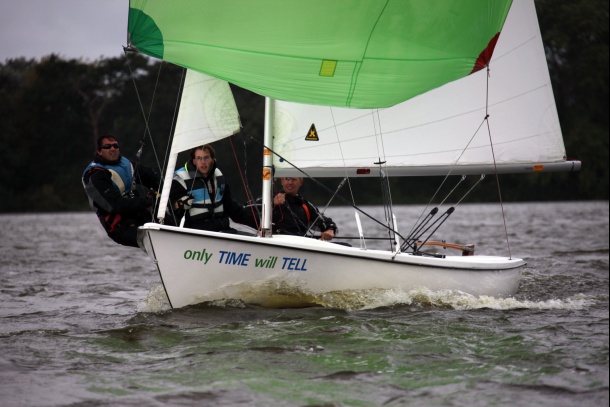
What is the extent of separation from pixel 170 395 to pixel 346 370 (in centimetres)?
101

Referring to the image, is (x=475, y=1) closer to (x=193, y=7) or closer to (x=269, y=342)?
(x=193, y=7)

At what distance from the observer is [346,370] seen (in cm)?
522

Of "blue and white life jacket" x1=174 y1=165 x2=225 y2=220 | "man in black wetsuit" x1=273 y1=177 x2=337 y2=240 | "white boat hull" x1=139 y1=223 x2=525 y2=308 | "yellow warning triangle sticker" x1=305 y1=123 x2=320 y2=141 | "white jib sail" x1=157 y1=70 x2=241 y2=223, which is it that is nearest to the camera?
"white boat hull" x1=139 y1=223 x2=525 y2=308

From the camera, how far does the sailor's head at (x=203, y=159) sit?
7363 mm

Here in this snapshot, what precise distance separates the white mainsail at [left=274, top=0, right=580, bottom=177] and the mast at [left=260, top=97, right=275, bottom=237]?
0.38ft

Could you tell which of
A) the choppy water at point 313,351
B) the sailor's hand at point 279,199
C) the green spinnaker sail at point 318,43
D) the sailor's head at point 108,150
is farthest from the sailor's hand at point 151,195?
the green spinnaker sail at point 318,43

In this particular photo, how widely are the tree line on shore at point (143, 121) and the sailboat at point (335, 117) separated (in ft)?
97.3

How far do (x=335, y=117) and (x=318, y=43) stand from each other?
1.00 m

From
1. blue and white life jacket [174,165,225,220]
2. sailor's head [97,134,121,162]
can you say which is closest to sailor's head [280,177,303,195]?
blue and white life jacket [174,165,225,220]

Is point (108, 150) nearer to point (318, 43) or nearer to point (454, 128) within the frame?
point (318, 43)

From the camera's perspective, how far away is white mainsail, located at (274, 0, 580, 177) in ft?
25.4

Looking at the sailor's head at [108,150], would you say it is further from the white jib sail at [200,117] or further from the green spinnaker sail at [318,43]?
the green spinnaker sail at [318,43]

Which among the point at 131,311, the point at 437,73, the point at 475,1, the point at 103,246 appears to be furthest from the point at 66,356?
the point at 103,246

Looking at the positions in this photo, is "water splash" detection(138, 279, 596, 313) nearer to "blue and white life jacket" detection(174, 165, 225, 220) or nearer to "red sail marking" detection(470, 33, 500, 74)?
"blue and white life jacket" detection(174, 165, 225, 220)
